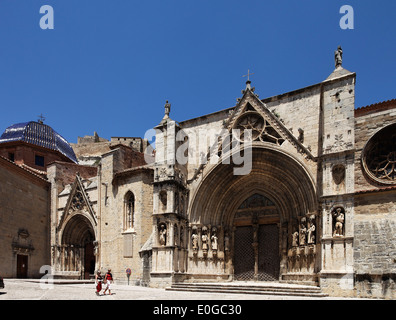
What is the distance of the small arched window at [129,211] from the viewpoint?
20938 millimetres

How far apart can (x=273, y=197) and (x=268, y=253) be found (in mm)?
2333

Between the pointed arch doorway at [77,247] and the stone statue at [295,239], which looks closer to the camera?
the stone statue at [295,239]

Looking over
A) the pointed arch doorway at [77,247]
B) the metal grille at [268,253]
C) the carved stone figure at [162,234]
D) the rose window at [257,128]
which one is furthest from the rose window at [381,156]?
the pointed arch doorway at [77,247]

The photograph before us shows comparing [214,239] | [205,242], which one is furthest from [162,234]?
[214,239]

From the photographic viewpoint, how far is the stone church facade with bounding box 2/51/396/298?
1330cm

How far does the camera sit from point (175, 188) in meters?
16.9

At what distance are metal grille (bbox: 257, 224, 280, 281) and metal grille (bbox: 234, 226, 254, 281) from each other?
429 mm

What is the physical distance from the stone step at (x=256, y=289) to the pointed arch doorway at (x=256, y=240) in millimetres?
2244

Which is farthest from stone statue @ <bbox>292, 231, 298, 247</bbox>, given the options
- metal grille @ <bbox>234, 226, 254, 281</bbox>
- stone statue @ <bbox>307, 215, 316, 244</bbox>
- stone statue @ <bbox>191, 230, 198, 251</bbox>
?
stone statue @ <bbox>191, 230, 198, 251</bbox>

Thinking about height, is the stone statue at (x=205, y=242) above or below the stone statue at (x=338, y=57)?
below

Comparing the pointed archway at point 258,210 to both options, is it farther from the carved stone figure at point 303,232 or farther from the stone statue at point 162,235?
the stone statue at point 162,235
